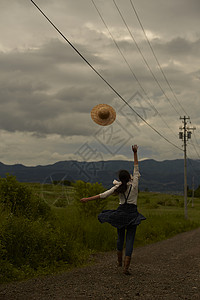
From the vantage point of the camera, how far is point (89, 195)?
26.7m

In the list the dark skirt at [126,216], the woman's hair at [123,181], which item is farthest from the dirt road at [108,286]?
the woman's hair at [123,181]

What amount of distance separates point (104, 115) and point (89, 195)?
1209 centimetres

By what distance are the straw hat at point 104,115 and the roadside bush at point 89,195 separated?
10833 millimetres

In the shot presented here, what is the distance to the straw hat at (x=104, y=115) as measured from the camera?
1555cm

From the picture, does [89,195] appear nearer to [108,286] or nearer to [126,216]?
[126,216]

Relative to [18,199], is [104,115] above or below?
above

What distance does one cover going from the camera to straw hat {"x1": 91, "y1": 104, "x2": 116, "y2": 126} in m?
15.5

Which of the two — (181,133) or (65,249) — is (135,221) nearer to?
(65,249)

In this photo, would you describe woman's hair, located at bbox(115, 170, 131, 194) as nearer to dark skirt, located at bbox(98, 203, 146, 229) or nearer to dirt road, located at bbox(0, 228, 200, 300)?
dark skirt, located at bbox(98, 203, 146, 229)

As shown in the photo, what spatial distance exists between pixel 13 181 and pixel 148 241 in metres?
9.34

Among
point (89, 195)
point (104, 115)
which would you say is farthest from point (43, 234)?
point (89, 195)

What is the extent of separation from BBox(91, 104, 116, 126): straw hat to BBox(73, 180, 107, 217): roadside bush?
10.8 metres

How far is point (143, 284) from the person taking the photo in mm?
7371

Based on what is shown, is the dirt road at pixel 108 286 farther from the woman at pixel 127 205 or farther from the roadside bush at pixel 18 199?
the roadside bush at pixel 18 199
